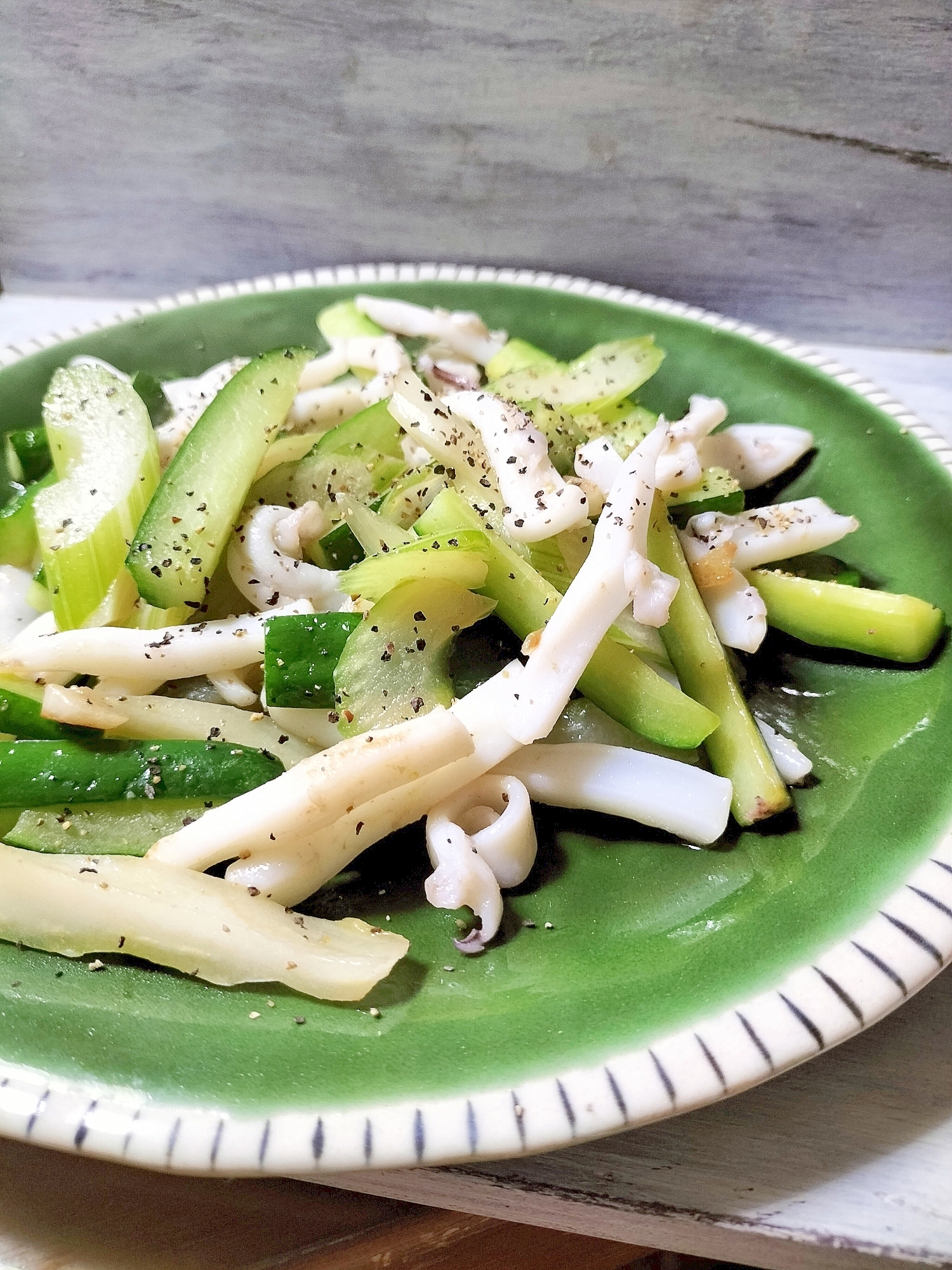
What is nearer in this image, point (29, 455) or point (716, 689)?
point (716, 689)

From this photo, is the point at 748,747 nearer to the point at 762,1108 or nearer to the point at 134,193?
the point at 762,1108

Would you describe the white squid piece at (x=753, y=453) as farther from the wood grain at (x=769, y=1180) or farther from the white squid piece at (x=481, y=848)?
the wood grain at (x=769, y=1180)

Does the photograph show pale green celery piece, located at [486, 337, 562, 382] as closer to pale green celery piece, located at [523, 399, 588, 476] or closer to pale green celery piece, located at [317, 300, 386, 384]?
pale green celery piece, located at [317, 300, 386, 384]

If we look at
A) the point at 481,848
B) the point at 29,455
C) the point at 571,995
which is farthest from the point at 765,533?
the point at 29,455

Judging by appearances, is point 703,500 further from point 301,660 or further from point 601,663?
point 301,660

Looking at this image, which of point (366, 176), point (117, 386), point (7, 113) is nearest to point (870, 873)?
point (117, 386)

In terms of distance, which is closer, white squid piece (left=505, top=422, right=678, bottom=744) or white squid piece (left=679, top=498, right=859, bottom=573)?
white squid piece (left=505, top=422, right=678, bottom=744)

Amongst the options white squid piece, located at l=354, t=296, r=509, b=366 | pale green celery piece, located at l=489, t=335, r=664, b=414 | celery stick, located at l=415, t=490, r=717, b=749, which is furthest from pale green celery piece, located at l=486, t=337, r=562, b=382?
celery stick, located at l=415, t=490, r=717, b=749
